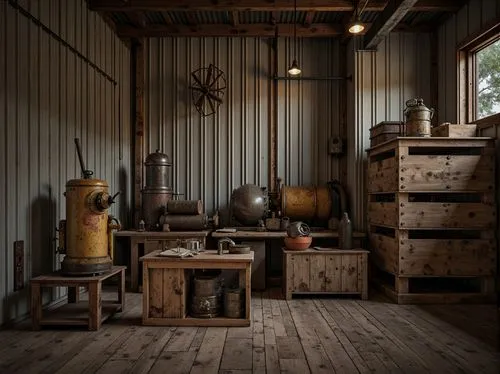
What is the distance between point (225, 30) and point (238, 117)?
1.56 metres

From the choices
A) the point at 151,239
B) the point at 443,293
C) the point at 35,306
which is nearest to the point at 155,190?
the point at 151,239

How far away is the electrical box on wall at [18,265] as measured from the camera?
4.12 metres

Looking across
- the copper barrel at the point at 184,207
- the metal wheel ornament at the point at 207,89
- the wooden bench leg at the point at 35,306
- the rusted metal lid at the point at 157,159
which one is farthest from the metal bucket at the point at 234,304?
the metal wheel ornament at the point at 207,89

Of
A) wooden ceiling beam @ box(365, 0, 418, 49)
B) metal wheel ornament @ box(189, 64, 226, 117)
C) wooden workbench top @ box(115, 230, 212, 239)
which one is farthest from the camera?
metal wheel ornament @ box(189, 64, 226, 117)

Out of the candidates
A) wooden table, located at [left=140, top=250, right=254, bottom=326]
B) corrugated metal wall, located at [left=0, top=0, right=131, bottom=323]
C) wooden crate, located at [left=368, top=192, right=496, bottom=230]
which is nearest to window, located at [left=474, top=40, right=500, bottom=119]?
wooden crate, located at [left=368, top=192, right=496, bottom=230]

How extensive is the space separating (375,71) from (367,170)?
1.70 m

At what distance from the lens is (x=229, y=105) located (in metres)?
7.35

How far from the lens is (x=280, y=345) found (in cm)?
367

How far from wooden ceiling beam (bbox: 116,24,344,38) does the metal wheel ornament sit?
63cm

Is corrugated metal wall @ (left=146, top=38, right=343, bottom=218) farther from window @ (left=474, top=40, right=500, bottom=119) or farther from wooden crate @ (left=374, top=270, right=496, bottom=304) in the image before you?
wooden crate @ (left=374, top=270, right=496, bottom=304)

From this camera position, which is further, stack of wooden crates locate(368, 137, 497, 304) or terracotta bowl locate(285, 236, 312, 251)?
terracotta bowl locate(285, 236, 312, 251)

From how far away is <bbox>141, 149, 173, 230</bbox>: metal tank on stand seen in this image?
255 inches

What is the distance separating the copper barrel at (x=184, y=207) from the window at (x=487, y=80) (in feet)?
14.4

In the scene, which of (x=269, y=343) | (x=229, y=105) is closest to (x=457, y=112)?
(x=229, y=105)
